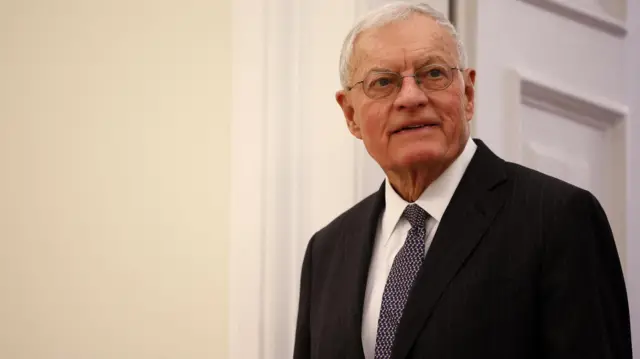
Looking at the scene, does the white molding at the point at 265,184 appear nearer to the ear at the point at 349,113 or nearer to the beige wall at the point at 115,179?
the beige wall at the point at 115,179

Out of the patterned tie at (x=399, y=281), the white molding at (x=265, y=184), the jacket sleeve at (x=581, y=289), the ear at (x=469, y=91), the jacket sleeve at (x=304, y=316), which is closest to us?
the jacket sleeve at (x=581, y=289)

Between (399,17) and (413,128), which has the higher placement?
(399,17)

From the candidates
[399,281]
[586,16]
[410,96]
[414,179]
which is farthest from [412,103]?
[586,16]

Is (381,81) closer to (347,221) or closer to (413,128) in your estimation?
(413,128)

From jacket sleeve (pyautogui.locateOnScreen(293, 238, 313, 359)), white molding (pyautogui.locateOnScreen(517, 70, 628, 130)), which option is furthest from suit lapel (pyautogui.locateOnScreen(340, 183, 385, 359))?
white molding (pyautogui.locateOnScreen(517, 70, 628, 130))

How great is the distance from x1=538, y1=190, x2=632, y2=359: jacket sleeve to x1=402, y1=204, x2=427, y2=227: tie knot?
18cm

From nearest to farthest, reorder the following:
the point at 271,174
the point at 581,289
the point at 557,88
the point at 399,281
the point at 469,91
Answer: the point at 581,289 → the point at 399,281 → the point at 469,91 → the point at 271,174 → the point at 557,88

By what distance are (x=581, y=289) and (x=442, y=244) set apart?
0.58 feet

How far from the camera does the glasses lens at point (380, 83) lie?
3.95ft

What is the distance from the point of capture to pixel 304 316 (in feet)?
4.50

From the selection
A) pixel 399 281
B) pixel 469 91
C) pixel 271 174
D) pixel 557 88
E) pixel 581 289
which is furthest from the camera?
pixel 557 88

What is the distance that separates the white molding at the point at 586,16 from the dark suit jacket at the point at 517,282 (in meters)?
0.61

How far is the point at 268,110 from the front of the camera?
1532 mm

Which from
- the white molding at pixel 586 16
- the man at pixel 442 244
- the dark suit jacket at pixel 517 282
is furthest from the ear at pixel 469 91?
the white molding at pixel 586 16
